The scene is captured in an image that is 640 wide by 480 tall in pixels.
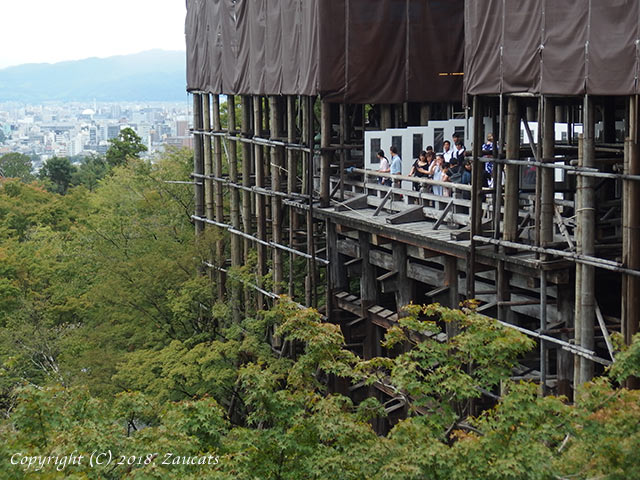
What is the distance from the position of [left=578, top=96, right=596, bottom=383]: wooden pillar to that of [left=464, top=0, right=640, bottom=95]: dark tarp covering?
3.13 ft

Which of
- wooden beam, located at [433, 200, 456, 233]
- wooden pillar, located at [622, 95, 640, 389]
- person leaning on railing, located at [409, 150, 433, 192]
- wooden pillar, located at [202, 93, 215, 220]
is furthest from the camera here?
wooden pillar, located at [202, 93, 215, 220]

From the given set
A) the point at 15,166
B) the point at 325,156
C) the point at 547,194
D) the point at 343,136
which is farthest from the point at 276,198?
the point at 15,166

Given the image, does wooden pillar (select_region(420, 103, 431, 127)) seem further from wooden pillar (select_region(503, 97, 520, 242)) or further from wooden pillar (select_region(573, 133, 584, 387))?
wooden pillar (select_region(573, 133, 584, 387))

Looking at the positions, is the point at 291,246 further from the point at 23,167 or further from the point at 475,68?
the point at 23,167

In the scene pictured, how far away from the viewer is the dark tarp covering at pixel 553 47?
60.1 ft

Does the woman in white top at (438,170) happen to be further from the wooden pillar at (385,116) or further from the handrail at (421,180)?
the wooden pillar at (385,116)

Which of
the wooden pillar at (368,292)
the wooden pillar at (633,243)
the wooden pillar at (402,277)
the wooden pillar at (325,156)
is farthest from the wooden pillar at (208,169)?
the wooden pillar at (633,243)

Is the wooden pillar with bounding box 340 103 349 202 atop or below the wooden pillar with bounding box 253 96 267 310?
atop

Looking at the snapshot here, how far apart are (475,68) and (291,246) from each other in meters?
11.4

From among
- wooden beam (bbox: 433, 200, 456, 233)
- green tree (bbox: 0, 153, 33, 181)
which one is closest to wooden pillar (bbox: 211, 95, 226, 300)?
wooden beam (bbox: 433, 200, 456, 233)

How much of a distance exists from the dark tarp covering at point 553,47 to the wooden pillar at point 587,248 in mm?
954

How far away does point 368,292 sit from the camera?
2895 centimetres

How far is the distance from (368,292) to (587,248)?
10608 mm

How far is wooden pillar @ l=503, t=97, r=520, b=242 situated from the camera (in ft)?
69.7
